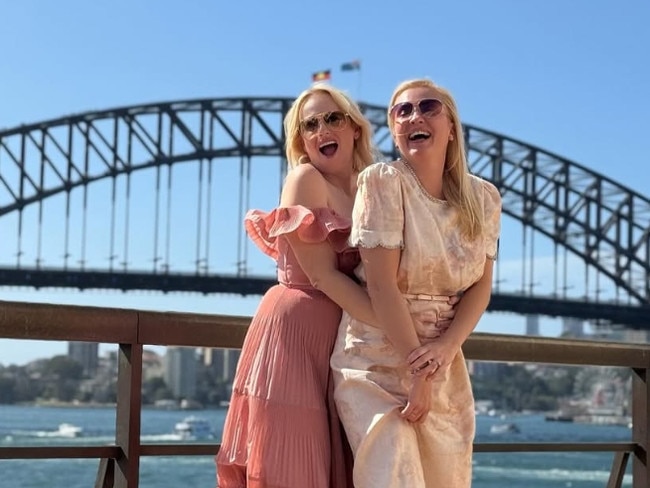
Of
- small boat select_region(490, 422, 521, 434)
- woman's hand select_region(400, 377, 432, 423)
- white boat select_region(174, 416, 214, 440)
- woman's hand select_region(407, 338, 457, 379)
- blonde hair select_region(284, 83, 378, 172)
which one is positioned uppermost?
blonde hair select_region(284, 83, 378, 172)

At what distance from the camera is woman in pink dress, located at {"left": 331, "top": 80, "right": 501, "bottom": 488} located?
2.00 meters

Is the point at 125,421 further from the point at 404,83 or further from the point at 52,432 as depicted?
the point at 52,432

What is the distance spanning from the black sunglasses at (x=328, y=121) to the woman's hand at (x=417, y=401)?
0.49 meters

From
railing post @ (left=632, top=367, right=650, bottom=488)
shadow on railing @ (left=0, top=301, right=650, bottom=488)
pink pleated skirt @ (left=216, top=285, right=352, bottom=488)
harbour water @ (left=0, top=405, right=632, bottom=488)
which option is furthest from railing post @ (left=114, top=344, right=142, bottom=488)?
harbour water @ (left=0, top=405, right=632, bottom=488)

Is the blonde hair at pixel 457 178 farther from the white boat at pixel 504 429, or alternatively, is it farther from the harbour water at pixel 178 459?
the white boat at pixel 504 429

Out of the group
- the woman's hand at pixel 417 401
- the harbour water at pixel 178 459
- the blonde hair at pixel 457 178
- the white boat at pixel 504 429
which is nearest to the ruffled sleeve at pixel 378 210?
the blonde hair at pixel 457 178

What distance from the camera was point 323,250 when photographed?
2.08 m

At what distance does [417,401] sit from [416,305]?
→ 0.16 m

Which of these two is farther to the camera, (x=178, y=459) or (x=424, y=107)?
(x=178, y=459)

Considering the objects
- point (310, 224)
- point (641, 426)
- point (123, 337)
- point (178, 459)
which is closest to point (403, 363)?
point (310, 224)

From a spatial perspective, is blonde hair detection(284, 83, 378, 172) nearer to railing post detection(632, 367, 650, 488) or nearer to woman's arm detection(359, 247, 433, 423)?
woman's arm detection(359, 247, 433, 423)

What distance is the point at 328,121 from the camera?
219cm

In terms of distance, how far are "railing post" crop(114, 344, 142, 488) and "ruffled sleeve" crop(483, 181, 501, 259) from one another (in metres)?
0.66

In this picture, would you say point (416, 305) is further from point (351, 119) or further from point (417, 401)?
point (351, 119)
